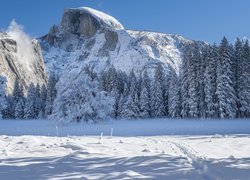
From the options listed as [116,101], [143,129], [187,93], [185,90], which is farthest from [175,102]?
[143,129]

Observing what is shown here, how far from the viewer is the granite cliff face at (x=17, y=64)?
139438 millimetres

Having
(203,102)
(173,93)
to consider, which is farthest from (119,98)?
(203,102)

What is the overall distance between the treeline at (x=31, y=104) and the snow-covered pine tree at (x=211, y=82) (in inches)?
1587

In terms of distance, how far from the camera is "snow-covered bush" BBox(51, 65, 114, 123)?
4931 cm

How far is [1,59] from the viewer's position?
139750 millimetres

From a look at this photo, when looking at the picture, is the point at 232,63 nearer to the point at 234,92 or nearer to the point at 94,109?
the point at 234,92

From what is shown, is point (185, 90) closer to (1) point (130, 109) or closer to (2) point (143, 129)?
(1) point (130, 109)

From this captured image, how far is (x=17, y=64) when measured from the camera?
497 ft

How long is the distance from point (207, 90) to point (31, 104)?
157 ft

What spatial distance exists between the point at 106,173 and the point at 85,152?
364cm

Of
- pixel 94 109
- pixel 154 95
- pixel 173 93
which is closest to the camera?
pixel 94 109

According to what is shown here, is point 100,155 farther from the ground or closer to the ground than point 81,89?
closer to the ground

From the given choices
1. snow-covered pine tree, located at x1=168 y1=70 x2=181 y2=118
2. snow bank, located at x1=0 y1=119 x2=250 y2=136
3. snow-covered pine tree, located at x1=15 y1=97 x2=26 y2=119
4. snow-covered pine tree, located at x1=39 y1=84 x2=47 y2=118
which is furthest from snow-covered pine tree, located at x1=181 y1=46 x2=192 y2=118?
snow-covered pine tree, located at x1=15 y1=97 x2=26 y2=119

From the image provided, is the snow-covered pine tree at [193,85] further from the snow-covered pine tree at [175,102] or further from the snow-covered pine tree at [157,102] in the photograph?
the snow-covered pine tree at [157,102]
